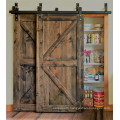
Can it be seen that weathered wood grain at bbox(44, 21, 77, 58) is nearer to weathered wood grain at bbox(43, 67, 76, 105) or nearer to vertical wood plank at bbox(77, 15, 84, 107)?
vertical wood plank at bbox(77, 15, 84, 107)

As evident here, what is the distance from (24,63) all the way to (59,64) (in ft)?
2.57

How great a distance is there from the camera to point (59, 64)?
3568 mm

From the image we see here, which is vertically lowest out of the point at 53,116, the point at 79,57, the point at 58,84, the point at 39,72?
the point at 53,116

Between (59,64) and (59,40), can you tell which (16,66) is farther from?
(59,40)

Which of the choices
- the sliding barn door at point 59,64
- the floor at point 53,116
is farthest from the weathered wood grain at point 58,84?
the floor at point 53,116

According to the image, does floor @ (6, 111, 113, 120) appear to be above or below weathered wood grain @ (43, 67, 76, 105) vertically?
below

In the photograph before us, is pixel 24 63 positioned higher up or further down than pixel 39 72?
higher up

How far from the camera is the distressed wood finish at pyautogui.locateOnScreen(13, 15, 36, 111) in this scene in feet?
11.9

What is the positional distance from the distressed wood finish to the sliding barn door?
15 cm

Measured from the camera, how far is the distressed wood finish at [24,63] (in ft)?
11.9

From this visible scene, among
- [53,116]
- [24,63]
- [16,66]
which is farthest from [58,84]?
[16,66]

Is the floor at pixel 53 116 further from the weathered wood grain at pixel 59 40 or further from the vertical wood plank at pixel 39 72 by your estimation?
the weathered wood grain at pixel 59 40

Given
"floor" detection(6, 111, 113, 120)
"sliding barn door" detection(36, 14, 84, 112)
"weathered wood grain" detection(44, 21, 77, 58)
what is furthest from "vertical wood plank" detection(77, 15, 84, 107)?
"floor" detection(6, 111, 113, 120)

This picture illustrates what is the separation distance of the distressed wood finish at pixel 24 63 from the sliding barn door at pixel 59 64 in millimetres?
147
